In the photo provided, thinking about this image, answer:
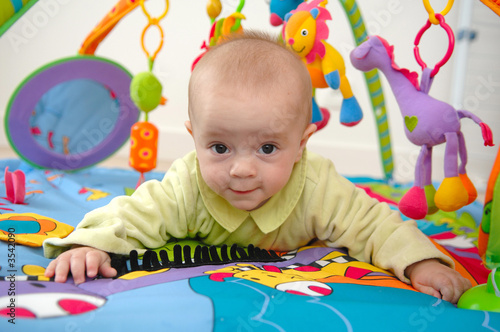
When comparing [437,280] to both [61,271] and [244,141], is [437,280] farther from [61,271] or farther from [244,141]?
[61,271]

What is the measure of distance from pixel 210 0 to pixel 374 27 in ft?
4.35

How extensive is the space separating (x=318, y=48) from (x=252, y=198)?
389 millimetres

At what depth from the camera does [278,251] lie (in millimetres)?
861

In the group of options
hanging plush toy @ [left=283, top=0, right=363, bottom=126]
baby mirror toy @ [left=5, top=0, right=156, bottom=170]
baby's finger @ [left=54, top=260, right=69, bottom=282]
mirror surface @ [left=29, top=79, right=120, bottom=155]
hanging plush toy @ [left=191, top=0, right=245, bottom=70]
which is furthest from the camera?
mirror surface @ [left=29, top=79, right=120, bottom=155]

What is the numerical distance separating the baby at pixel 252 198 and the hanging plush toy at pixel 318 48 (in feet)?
0.42

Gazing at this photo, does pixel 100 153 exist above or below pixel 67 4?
below

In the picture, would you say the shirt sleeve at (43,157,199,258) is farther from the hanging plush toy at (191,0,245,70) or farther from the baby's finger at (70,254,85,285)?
the hanging plush toy at (191,0,245,70)

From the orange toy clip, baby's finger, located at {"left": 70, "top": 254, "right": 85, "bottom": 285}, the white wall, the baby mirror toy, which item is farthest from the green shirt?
the white wall

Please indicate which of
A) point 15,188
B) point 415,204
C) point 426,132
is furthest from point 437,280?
point 15,188

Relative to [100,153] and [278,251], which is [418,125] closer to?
[278,251]

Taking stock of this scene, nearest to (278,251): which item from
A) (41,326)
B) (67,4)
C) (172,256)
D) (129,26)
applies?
(172,256)

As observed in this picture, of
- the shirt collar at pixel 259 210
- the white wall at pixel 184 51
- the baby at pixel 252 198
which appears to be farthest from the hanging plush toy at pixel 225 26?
the white wall at pixel 184 51

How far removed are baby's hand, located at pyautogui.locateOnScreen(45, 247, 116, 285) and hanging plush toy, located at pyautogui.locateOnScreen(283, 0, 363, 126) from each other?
0.54 meters

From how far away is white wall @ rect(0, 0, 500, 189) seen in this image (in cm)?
225
